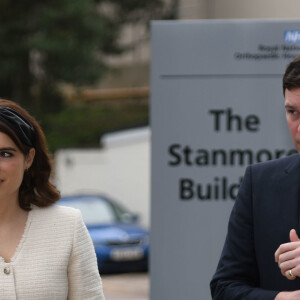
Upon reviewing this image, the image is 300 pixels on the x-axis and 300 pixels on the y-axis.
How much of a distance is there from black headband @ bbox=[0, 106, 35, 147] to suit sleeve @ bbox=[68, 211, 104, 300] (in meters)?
0.34

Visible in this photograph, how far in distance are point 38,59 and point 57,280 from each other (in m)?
23.3

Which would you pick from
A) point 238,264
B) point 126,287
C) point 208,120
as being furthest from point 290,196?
point 126,287

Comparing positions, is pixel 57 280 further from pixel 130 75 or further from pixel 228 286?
pixel 130 75

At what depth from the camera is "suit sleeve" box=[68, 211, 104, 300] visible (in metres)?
3.19

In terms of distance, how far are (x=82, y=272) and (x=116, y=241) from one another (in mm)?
12603

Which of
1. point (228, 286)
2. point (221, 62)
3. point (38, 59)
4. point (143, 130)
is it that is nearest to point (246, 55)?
point (221, 62)

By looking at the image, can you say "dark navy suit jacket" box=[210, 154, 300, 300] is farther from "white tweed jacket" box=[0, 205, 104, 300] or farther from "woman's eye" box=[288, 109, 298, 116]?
"white tweed jacket" box=[0, 205, 104, 300]

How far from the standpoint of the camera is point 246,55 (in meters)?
5.15

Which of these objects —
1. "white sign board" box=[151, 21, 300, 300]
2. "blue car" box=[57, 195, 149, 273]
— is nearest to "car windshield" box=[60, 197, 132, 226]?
"blue car" box=[57, 195, 149, 273]

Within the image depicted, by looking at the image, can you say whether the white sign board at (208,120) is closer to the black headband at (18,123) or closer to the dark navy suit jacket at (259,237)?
the black headband at (18,123)

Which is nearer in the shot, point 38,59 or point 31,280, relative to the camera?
point 31,280

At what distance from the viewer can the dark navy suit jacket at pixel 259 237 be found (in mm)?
2707

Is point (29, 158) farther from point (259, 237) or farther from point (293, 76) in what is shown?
point (293, 76)

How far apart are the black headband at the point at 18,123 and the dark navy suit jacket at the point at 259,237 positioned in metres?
0.80
